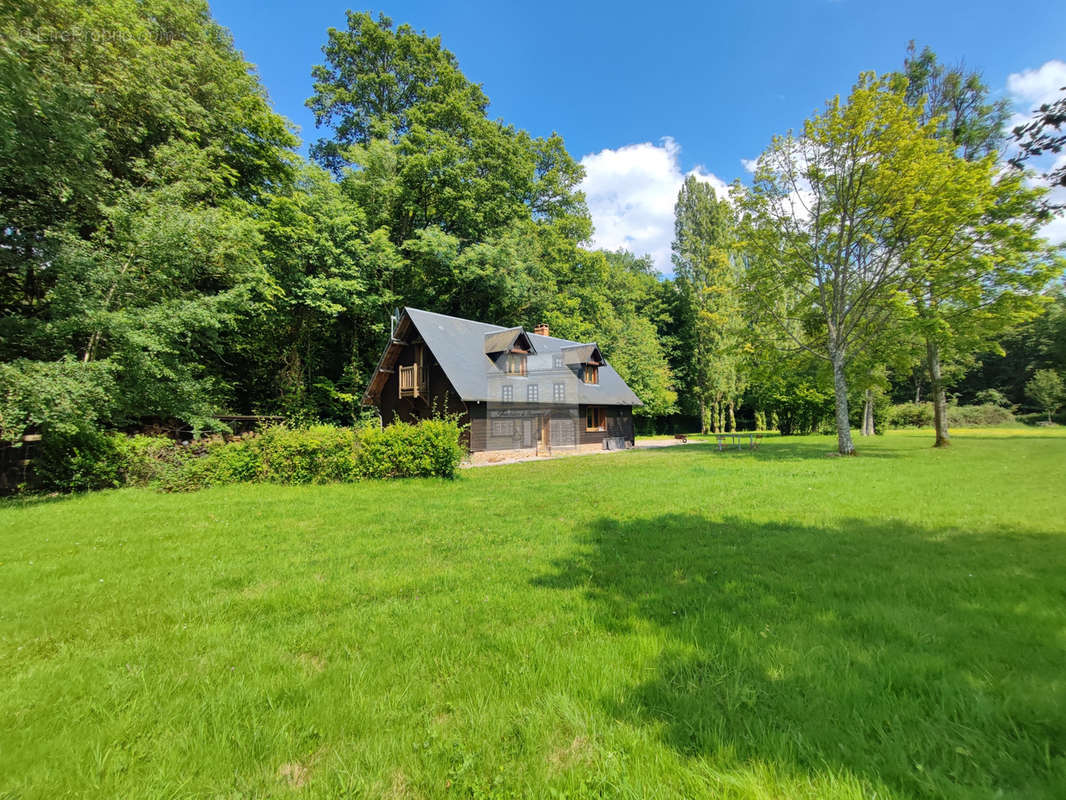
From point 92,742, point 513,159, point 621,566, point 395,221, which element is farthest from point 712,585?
point 513,159

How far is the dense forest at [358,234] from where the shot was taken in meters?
11.2

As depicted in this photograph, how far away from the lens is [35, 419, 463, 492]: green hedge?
10.5 m

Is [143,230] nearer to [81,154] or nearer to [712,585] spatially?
[81,154]

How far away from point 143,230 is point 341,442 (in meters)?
8.41

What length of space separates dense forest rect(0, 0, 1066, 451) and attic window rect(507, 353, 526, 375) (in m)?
6.06

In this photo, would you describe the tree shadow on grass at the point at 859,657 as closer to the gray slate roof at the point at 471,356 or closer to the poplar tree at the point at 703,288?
the gray slate roof at the point at 471,356

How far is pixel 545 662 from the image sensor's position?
109 inches

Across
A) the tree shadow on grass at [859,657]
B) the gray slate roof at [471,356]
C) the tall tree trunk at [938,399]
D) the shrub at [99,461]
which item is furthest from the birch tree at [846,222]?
the shrub at [99,461]

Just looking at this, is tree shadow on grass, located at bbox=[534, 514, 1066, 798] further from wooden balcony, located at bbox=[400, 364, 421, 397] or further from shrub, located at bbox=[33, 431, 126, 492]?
wooden balcony, located at bbox=[400, 364, 421, 397]

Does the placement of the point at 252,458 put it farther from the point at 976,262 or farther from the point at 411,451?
the point at 976,262

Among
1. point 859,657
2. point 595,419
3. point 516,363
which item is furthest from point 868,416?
point 859,657

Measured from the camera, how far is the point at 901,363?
17594 millimetres

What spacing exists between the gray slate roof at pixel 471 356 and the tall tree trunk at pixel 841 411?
11.0m

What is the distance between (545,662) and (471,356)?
712 inches
